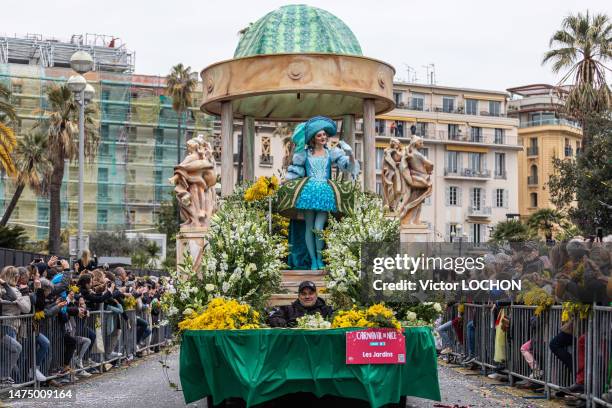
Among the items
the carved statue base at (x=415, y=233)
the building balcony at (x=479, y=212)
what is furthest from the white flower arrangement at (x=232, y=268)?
the building balcony at (x=479, y=212)

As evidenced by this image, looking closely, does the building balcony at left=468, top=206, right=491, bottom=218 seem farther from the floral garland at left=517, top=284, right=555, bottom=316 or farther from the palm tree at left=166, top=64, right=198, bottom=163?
the floral garland at left=517, top=284, right=555, bottom=316

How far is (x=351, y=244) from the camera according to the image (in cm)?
1395

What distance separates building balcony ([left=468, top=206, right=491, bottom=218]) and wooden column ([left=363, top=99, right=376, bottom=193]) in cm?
7887

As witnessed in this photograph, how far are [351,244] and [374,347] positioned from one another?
2111 mm

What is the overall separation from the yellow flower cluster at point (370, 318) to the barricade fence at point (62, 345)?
2166 millimetres

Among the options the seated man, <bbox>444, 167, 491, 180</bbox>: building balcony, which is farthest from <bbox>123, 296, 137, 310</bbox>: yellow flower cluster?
<bbox>444, 167, 491, 180</bbox>: building balcony

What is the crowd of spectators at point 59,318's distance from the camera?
15.4 metres

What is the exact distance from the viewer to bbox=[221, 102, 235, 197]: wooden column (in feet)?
60.1

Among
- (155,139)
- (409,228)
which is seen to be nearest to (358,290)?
(409,228)

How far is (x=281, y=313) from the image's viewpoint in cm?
1318

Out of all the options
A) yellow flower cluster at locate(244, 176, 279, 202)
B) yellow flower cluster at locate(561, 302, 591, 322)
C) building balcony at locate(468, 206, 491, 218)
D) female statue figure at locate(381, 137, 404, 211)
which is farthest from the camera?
building balcony at locate(468, 206, 491, 218)

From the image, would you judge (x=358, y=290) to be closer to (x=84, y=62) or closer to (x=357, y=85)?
(x=357, y=85)

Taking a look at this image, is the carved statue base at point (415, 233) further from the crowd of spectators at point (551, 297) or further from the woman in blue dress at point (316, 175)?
the woman in blue dress at point (316, 175)

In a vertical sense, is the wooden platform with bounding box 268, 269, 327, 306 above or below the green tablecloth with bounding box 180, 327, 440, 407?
above
